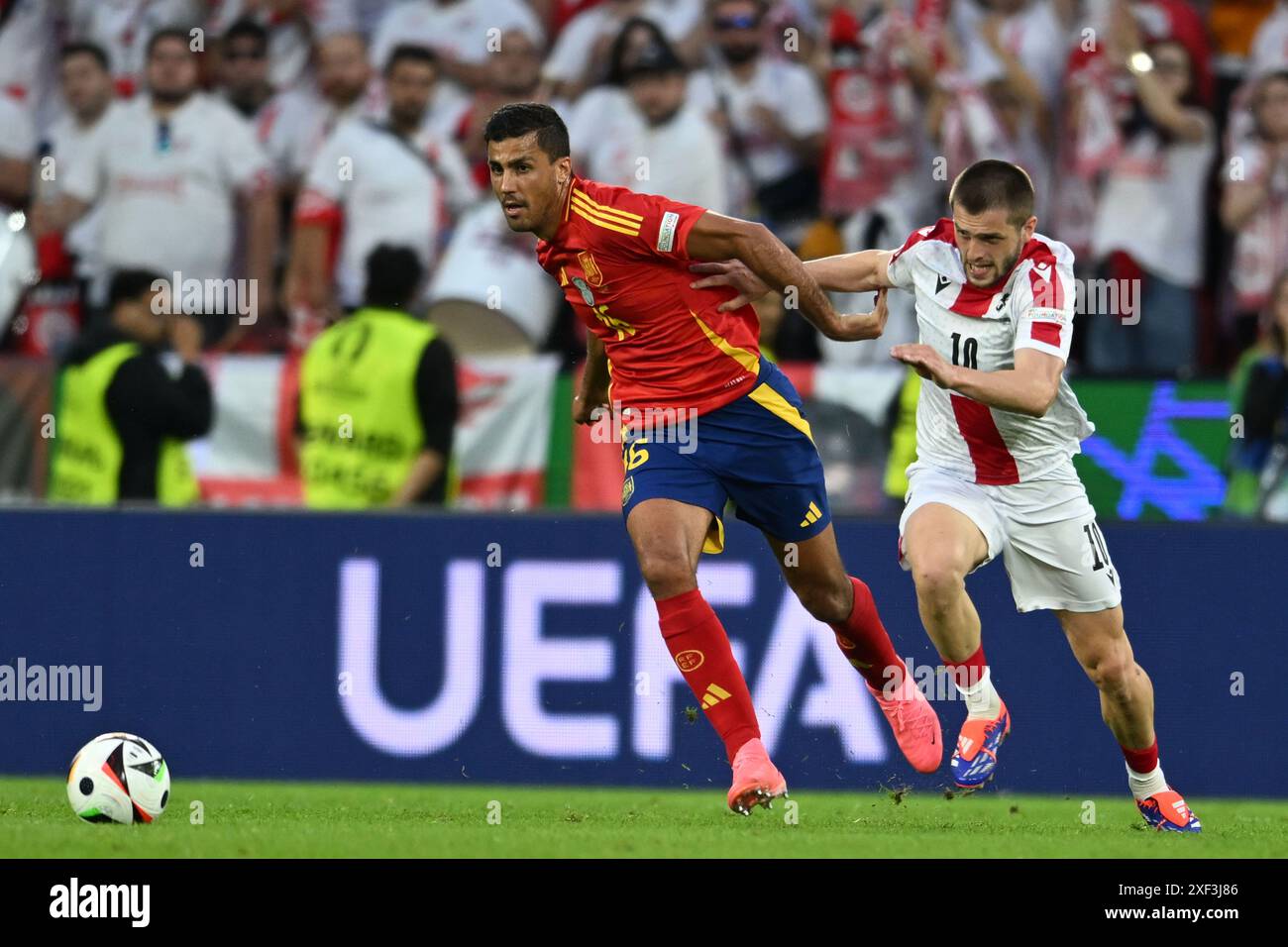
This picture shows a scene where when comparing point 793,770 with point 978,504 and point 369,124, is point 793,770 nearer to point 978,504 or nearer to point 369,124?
point 978,504

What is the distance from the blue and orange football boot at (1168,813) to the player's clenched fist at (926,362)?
1831 millimetres

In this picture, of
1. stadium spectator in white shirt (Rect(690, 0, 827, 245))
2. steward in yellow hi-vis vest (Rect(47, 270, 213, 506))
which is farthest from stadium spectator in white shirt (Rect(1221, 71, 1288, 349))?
steward in yellow hi-vis vest (Rect(47, 270, 213, 506))

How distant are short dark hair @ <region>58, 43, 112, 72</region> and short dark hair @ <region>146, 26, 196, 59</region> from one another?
33 centimetres

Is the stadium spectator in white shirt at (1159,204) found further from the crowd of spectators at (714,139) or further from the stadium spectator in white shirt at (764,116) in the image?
the stadium spectator in white shirt at (764,116)

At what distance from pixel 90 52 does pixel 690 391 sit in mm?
6140

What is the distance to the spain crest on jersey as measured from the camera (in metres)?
6.59

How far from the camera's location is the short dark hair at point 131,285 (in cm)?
990

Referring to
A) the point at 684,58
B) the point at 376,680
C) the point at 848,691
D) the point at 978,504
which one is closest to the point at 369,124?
the point at 684,58

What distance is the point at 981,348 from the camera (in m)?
6.89

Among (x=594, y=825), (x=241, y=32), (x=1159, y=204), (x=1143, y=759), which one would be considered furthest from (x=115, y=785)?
(x=1159, y=204)

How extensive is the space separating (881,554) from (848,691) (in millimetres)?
642

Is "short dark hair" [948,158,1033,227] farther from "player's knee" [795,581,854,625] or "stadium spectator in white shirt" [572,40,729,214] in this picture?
"stadium spectator in white shirt" [572,40,729,214]

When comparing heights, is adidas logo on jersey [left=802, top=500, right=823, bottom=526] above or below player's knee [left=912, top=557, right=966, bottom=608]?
above

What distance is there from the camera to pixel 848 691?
8.85 metres
